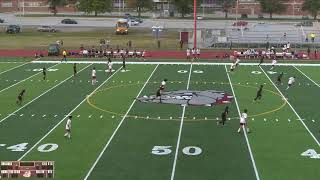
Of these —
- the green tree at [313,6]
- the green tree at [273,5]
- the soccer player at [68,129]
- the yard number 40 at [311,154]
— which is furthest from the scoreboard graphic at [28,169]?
the green tree at [273,5]

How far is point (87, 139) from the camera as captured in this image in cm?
2297

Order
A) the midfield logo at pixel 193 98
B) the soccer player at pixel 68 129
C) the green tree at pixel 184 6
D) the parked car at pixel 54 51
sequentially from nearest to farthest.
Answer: the soccer player at pixel 68 129 < the midfield logo at pixel 193 98 < the parked car at pixel 54 51 < the green tree at pixel 184 6

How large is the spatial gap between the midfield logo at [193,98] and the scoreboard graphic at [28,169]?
14.6 metres

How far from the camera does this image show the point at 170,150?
21.3 metres

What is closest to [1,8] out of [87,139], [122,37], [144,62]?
[122,37]

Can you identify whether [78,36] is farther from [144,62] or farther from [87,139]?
[87,139]

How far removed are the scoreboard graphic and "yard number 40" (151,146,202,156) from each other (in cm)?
596

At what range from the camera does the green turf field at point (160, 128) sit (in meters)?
19.3

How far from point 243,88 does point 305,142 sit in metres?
12.5

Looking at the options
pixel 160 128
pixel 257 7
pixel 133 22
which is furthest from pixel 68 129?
pixel 257 7

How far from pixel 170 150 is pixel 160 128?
349cm

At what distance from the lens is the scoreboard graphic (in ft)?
51.3

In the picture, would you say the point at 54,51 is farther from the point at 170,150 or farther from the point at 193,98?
the point at 170,150

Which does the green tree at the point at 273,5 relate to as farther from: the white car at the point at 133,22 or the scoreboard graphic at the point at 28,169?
the scoreboard graphic at the point at 28,169
